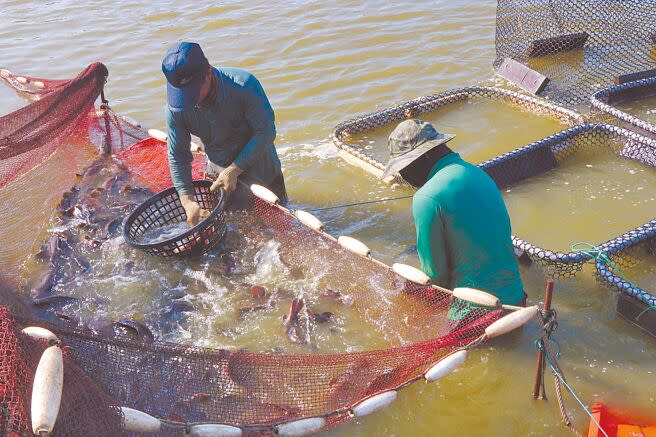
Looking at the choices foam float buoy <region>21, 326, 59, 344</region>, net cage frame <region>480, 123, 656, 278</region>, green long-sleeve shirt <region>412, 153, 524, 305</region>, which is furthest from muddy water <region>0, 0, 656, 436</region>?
foam float buoy <region>21, 326, 59, 344</region>

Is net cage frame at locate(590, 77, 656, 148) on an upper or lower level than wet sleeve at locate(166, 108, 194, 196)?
lower

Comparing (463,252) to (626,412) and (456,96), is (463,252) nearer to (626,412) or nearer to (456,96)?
(626,412)

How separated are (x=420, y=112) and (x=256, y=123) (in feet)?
9.98

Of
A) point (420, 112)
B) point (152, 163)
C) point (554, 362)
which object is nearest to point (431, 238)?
point (554, 362)

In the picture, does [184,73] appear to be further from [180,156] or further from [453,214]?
[453,214]

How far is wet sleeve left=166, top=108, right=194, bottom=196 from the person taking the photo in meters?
4.80

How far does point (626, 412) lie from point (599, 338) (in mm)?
645

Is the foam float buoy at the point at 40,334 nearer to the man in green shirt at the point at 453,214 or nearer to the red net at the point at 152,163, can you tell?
the man in green shirt at the point at 453,214

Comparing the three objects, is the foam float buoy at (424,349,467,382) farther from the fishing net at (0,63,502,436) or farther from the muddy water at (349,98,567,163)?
the muddy water at (349,98,567,163)

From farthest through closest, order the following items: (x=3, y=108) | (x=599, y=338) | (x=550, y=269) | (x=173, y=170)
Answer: (x=3, y=108), (x=173, y=170), (x=550, y=269), (x=599, y=338)

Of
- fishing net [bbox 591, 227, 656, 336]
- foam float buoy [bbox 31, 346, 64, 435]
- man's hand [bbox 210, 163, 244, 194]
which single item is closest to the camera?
foam float buoy [bbox 31, 346, 64, 435]

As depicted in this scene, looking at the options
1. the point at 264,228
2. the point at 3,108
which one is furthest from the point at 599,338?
the point at 3,108

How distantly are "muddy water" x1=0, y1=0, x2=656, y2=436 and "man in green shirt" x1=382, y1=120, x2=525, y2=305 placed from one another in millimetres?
718

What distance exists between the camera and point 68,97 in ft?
19.5
